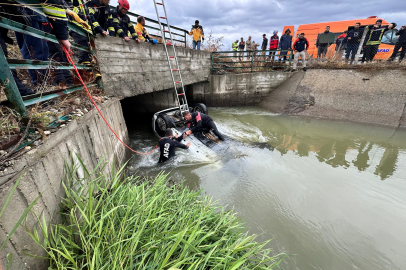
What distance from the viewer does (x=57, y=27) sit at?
85.7 inches

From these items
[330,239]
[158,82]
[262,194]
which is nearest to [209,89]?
[158,82]

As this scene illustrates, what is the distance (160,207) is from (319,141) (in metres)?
5.79

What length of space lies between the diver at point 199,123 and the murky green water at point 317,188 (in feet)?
2.28

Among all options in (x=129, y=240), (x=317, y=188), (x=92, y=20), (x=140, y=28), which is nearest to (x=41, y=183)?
(x=129, y=240)

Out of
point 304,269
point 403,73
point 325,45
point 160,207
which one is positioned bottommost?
point 304,269

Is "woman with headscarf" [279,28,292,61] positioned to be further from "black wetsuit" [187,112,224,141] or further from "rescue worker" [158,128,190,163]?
"rescue worker" [158,128,190,163]

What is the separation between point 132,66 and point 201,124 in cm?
256

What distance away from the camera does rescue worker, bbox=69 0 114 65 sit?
3.76m

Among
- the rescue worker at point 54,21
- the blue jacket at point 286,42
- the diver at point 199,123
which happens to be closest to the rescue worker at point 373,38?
the blue jacket at point 286,42

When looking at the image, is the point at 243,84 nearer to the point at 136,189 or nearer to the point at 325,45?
the point at 325,45

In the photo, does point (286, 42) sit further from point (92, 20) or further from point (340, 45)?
point (92, 20)

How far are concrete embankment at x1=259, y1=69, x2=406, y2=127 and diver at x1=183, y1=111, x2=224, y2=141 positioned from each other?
5.40 m

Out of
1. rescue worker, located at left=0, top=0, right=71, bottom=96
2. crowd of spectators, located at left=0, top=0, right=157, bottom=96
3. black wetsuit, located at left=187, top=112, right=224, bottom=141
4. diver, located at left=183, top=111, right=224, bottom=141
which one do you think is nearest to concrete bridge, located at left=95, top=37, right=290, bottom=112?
crowd of spectators, located at left=0, top=0, right=157, bottom=96

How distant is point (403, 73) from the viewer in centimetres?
742
